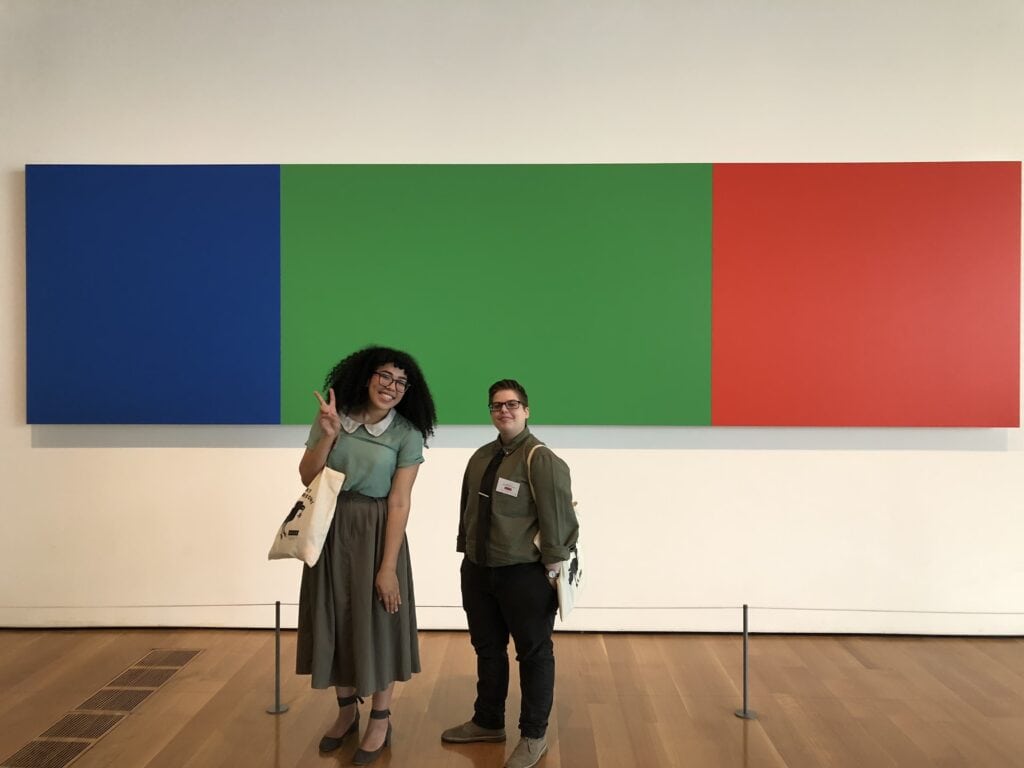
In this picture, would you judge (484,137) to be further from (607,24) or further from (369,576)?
(369,576)

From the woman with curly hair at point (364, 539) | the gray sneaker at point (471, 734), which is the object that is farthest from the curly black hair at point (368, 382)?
the gray sneaker at point (471, 734)

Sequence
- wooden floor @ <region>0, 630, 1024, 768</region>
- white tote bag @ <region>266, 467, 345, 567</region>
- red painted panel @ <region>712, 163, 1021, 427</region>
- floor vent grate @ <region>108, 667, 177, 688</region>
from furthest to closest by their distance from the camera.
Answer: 1. red painted panel @ <region>712, 163, 1021, 427</region>
2. floor vent grate @ <region>108, 667, 177, 688</region>
3. wooden floor @ <region>0, 630, 1024, 768</region>
4. white tote bag @ <region>266, 467, 345, 567</region>

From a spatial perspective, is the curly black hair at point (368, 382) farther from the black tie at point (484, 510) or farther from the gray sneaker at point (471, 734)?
the gray sneaker at point (471, 734)

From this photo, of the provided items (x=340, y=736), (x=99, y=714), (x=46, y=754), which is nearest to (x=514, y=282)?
(x=340, y=736)

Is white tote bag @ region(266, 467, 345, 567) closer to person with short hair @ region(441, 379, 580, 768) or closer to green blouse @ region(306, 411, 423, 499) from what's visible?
green blouse @ region(306, 411, 423, 499)

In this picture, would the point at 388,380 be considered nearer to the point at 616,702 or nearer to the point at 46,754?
the point at 616,702

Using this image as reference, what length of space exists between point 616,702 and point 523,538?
48.6 inches

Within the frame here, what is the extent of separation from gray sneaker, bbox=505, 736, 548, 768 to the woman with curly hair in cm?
52

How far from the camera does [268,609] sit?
15.7ft

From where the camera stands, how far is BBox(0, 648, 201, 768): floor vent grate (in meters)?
3.09

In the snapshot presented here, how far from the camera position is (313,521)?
2.89 meters

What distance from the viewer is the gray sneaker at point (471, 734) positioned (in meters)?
3.23

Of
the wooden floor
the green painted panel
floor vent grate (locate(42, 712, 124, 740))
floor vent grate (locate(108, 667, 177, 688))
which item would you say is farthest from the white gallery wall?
floor vent grate (locate(42, 712, 124, 740))

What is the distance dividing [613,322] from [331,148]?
80.2 inches
